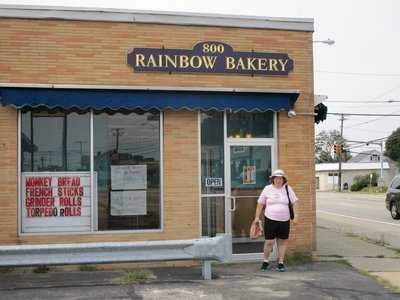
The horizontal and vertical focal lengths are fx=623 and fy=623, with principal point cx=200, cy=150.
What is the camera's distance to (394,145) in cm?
7756

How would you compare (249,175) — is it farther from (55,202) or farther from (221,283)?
(55,202)

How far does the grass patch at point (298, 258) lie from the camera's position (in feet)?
36.0

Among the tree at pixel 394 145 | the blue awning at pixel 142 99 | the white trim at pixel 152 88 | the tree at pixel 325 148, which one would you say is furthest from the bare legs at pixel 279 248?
the tree at pixel 325 148

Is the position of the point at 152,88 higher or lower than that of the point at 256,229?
higher

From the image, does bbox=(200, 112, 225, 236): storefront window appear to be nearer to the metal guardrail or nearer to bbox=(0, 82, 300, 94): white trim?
bbox=(0, 82, 300, 94): white trim

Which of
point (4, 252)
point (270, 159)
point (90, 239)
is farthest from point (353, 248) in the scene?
point (4, 252)

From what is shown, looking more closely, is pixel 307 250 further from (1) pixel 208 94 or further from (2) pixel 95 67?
(2) pixel 95 67

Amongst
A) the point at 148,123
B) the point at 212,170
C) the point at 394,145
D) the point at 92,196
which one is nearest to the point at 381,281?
the point at 212,170

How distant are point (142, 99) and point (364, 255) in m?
5.48

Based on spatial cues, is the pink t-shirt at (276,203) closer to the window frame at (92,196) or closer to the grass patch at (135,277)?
the window frame at (92,196)

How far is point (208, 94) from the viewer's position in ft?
35.2

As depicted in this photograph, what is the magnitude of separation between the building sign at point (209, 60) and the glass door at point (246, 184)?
140 cm

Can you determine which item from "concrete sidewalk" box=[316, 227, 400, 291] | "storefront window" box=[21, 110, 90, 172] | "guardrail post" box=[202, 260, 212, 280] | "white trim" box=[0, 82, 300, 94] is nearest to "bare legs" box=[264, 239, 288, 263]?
"guardrail post" box=[202, 260, 212, 280]

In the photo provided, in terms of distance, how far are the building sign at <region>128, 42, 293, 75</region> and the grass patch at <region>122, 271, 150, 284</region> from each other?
3473mm
